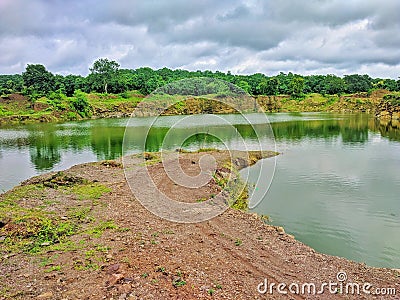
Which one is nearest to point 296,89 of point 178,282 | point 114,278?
point 178,282

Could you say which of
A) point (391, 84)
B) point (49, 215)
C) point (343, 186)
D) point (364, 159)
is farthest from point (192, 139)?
point (391, 84)

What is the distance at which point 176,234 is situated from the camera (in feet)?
34.0

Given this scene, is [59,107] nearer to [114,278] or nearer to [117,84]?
[117,84]

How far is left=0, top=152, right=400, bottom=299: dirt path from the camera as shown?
7.14 metres

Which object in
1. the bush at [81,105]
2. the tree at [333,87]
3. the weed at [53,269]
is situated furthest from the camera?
the tree at [333,87]

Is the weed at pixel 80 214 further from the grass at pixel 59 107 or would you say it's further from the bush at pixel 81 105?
the bush at pixel 81 105

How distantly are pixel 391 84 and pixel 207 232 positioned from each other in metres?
111

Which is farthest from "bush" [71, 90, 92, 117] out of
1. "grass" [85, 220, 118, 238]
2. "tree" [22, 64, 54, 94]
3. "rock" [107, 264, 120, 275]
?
"rock" [107, 264, 120, 275]

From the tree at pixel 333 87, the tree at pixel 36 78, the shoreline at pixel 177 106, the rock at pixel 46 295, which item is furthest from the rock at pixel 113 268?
the tree at pixel 333 87

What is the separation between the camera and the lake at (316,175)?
12633mm

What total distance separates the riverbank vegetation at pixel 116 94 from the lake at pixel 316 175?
30.3 meters

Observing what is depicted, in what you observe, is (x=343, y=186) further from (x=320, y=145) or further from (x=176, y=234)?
(x=320, y=145)

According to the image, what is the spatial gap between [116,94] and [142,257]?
279 ft

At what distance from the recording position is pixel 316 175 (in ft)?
71.5
